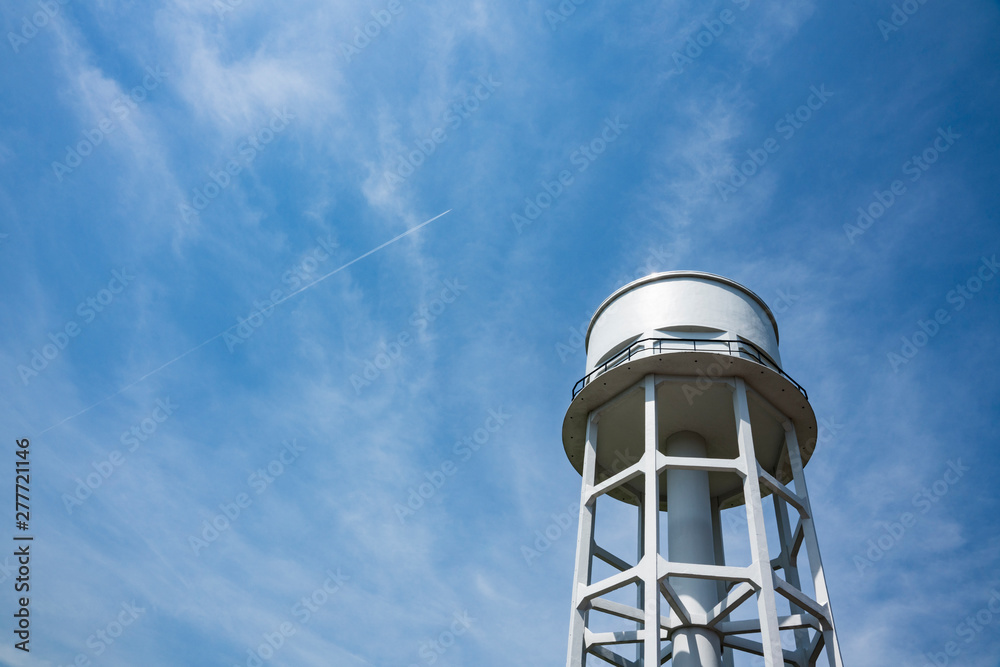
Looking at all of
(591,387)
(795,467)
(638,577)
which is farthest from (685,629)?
(591,387)

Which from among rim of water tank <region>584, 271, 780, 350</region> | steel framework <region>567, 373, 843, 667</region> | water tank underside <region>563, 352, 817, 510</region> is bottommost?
steel framework <region>567, 373, 843, 667</region>

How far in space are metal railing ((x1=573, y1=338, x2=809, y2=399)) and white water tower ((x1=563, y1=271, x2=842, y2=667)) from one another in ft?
0.12

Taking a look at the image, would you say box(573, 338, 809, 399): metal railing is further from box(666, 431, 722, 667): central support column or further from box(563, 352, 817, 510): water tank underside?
box(666, 431, 722, 667): central support column

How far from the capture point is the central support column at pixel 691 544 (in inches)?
693

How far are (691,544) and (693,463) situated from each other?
7.58 ft

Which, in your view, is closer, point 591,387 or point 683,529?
point 683,529

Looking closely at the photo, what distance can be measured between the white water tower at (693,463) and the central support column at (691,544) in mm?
33

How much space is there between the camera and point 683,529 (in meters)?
19.1

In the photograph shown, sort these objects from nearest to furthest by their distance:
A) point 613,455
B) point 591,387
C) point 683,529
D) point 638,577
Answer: point 638,577 < point 683,529 < point 591,387 < point 613,455

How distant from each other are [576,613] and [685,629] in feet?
8.70

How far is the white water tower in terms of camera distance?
16891 mm

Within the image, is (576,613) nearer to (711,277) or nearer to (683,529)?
(683,529)

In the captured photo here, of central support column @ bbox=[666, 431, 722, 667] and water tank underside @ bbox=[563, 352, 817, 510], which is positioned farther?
water tank underside @ bbox=[563, 352, 817, 510]

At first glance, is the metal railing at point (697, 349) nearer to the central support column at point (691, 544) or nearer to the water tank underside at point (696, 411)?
the water tank underside at point (696, 411)
